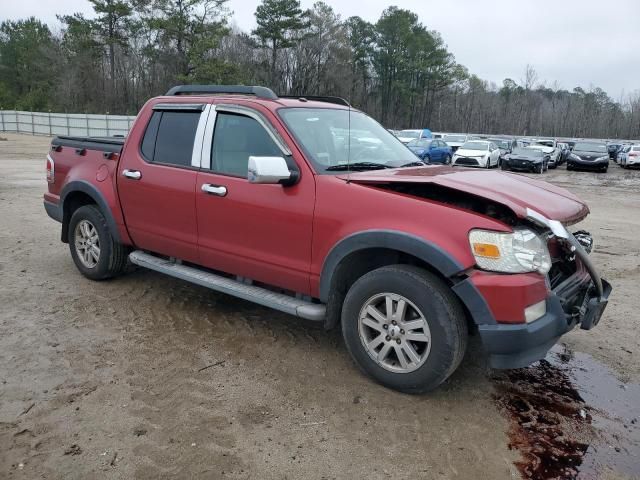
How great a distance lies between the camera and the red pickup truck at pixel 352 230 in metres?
3.17

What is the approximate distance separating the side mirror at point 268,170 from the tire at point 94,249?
2.42 meters

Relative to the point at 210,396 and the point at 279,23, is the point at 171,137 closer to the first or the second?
the point at 210,396

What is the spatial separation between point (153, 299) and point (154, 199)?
3.48ft

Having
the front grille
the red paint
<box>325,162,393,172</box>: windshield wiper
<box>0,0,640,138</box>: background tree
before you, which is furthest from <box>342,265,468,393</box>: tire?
<box>0,0,640,138</box>: background tree

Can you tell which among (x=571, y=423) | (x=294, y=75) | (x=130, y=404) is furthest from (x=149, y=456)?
(x=294, y=75)

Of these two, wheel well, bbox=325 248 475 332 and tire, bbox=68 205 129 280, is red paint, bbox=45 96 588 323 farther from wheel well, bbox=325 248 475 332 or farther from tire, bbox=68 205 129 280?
tire, bbox=68 205 129 280

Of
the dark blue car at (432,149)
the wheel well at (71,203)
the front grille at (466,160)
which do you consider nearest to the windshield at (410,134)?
the dark blue car at (432,149)

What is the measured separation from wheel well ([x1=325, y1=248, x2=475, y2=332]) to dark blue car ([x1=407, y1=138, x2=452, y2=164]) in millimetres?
22610

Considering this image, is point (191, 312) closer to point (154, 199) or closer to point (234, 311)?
point (234, 311)

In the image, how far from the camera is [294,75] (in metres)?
68.0

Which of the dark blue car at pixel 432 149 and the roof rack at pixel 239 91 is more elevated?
the roof rack at pixel 239 91

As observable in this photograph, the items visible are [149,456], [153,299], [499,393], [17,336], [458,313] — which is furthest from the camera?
[153,299]

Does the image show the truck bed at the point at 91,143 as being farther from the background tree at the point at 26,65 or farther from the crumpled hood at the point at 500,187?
the background tree at the point at 26,65

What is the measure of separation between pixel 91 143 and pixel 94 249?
3.61ft
